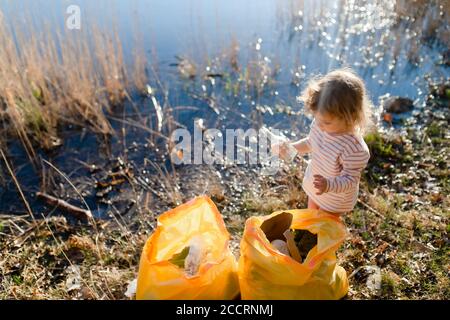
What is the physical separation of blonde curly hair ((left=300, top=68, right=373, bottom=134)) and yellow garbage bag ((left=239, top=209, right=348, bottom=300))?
1.69 ft

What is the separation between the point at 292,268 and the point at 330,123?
28.6 inches

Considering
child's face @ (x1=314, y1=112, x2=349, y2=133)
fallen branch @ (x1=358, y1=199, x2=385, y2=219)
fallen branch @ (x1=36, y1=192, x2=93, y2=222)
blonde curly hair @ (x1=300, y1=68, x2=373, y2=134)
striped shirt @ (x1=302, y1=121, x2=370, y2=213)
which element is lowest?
fallen branch @ (x1=36, y1=192, x2=93, y2=222)

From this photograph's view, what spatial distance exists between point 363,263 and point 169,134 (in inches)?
91.8

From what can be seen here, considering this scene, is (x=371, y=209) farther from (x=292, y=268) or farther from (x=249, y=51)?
(x=249, y=51)

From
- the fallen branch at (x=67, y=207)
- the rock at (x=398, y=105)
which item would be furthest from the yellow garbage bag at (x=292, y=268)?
the rock at (x=398, y=105)

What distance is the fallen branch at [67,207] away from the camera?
3279mm

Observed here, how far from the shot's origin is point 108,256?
283cm

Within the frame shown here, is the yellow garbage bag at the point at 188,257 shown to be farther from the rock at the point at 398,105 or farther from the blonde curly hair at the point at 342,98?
the rock at the point at 398,105

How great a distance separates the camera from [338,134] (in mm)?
2158

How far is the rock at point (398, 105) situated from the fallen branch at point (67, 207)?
3245 mm

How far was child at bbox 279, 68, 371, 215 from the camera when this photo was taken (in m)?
2.02

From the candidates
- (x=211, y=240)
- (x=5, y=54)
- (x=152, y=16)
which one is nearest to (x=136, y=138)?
(x=5, y=54)

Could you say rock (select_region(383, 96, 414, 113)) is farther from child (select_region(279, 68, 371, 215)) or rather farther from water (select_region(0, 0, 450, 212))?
child (select_region(279, 68, 371, 215))

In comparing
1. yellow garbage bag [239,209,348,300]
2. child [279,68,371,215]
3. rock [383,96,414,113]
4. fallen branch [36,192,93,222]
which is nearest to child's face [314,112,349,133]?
child [279,68,371,215]
